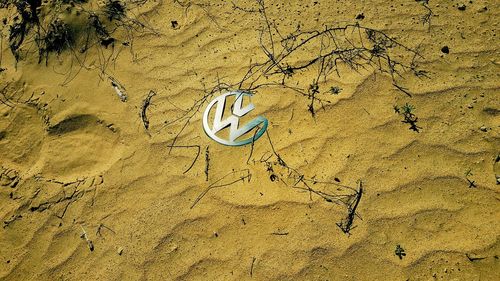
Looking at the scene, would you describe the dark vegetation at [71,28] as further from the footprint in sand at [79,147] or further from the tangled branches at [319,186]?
the tangled branches at [319,186]

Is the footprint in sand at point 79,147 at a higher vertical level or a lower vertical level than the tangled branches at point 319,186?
higher

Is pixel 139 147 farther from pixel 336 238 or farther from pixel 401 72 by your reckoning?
pixel 401 72

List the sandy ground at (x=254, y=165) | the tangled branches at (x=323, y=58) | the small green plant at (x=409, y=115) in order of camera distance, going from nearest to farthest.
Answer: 1. the sandy ground at (x=254, y=165)
2. the small green plant at (x=409, y=115)
3. the tangled branches at (x=323, y=58)

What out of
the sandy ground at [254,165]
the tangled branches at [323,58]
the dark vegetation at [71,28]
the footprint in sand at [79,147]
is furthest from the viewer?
the dark vegetation at [71,28]

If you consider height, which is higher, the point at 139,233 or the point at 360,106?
the point at 360,106

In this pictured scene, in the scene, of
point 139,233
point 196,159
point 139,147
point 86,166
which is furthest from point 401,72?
point 86,166

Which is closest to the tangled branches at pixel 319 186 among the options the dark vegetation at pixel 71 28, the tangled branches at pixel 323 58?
the tangled branches at pixel 323 58
